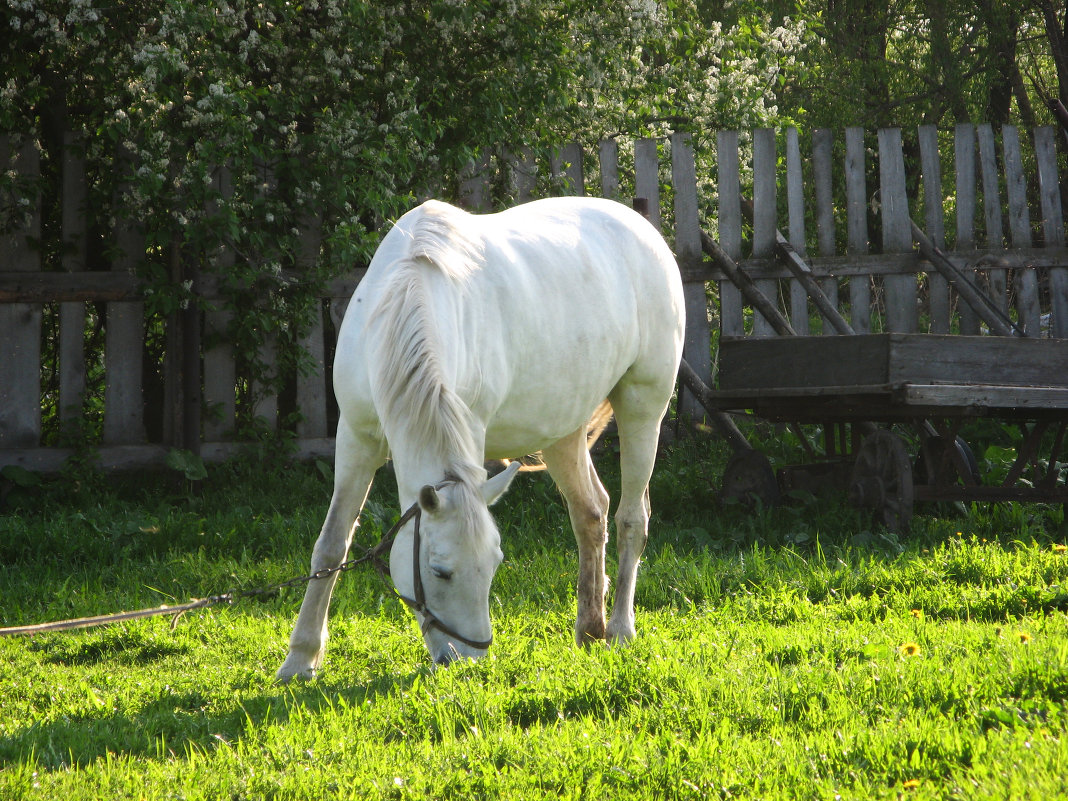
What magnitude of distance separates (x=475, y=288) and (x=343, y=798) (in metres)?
2.00

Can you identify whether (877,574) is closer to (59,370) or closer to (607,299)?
(607,299)

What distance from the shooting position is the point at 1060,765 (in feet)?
7.97

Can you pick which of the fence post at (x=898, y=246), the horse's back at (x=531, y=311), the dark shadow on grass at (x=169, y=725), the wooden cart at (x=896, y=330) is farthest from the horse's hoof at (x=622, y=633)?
the fence post at (x=898, y=246)

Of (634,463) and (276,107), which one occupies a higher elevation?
(276,107)

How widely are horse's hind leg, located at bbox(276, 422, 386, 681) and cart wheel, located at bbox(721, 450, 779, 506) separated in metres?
3.23

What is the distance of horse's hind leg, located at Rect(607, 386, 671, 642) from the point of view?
4906 millimetres

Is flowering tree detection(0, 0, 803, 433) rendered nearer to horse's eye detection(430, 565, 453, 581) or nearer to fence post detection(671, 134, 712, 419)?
fence post detection(671, 134, 712, 419)

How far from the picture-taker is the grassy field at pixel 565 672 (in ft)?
8.75

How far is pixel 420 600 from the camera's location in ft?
11.2

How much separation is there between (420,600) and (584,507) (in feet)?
5.44

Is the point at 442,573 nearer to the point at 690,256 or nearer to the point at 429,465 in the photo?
the point at 429,465

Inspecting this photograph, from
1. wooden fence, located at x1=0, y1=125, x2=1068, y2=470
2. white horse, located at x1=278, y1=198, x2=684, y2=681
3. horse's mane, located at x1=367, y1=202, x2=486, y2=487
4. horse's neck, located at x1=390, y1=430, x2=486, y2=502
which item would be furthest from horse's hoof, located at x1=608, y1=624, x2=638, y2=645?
wooden fence, located at x1=0, y1=125, x2=1068, y2=470

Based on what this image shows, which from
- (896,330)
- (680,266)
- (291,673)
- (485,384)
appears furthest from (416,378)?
(896,330)

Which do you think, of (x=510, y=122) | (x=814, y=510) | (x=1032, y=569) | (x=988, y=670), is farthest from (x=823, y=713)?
(x=510, y=122)
